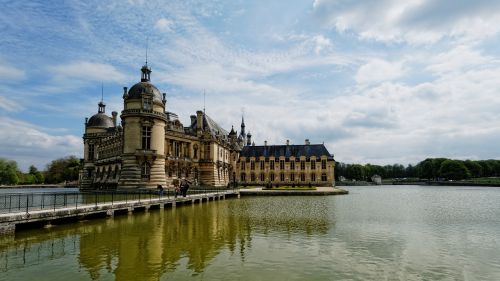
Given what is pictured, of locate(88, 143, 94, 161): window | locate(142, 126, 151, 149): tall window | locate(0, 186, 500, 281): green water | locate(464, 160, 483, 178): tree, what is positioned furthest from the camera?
locate(464, 160, 483, 178): tree

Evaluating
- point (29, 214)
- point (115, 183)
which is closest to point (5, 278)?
point (29, 214)

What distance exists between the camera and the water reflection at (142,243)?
13.9m

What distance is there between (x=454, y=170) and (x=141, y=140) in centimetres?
12991

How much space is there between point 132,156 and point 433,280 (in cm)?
4663

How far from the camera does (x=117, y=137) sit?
63.3 m

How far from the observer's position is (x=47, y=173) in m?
144

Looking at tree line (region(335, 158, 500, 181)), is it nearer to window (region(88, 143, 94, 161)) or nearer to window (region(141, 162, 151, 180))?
window (region(88, 143, 94, 161))

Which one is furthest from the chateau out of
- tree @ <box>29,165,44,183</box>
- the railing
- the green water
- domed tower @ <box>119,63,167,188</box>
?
tree @ <box>29,165,44,183</box>

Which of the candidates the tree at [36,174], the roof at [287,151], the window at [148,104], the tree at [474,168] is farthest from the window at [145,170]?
the tree at [474,168]

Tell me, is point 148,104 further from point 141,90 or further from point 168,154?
point 168,154

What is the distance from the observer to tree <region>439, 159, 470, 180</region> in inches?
5561

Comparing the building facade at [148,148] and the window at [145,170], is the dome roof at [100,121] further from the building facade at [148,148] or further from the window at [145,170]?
the window at [145,170]

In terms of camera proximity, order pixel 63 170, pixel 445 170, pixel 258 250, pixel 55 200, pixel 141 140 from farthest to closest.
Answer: pixel 445 170
pixel 63 170
pixel 141 140
pixel 55 200
pixel 258 250

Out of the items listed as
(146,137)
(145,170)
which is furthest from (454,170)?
(146,137)
